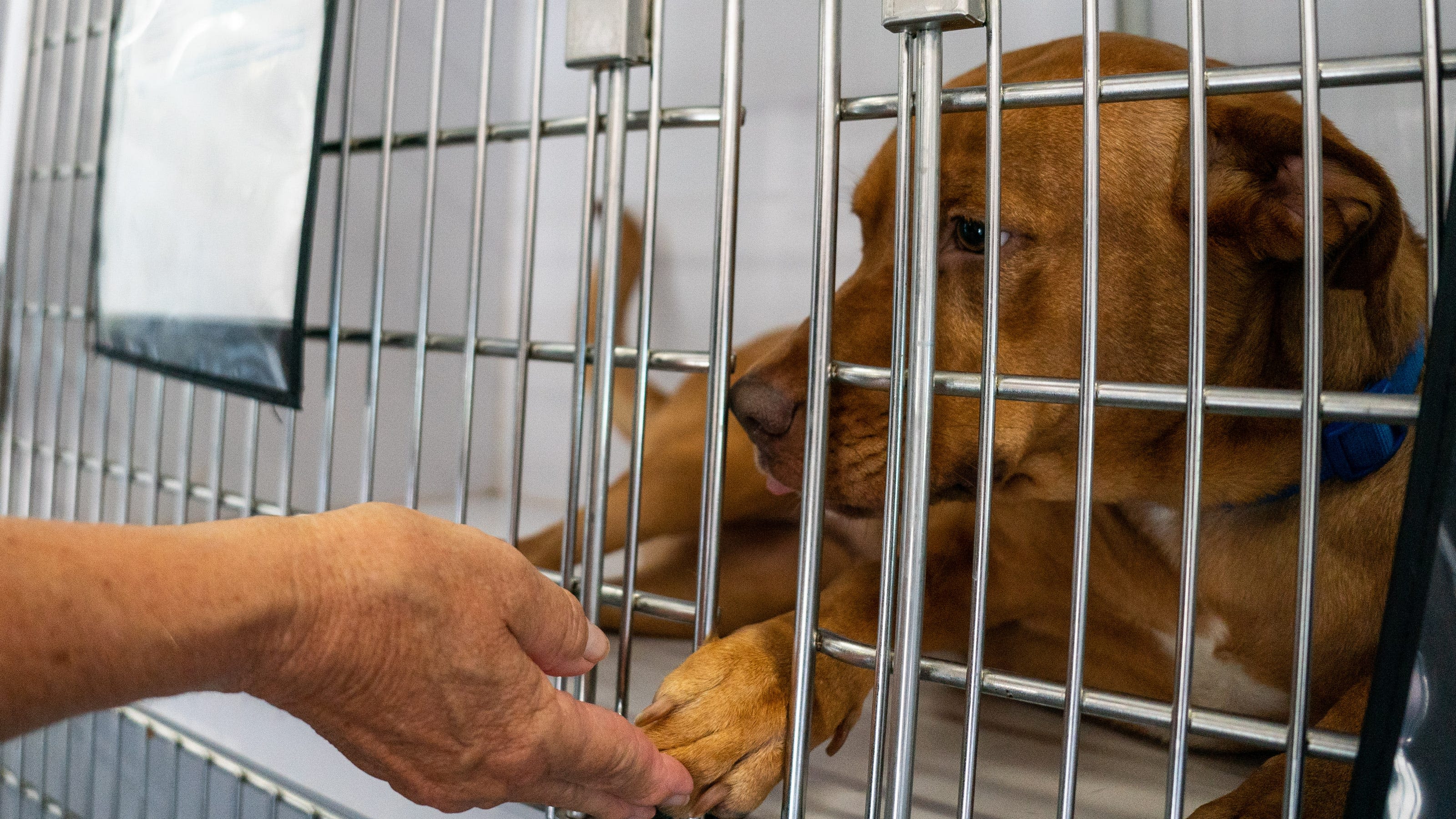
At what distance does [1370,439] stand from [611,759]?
2.38ft

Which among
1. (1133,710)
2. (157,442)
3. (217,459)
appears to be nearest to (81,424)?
(157,442)

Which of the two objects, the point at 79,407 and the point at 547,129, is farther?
the point at 79,407

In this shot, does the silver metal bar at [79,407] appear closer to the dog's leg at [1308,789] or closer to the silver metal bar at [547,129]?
the silver metal bar at [547,129]

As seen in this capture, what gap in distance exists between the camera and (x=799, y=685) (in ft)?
2.50

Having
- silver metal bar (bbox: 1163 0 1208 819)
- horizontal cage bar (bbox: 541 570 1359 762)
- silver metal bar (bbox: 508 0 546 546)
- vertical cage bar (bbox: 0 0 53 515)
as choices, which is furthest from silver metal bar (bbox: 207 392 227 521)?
silver metal bar (bbox: 1163 0 1208 819)

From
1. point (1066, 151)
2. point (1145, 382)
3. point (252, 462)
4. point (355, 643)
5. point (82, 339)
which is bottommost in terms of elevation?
point (355, 643)

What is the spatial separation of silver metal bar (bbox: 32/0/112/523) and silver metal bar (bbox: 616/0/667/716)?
119cm

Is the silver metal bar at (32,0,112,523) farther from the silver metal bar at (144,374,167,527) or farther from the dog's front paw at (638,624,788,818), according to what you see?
the dog's front paw at (638,624,788,818)

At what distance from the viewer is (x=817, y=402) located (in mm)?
754

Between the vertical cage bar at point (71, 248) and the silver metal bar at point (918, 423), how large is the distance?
4.85 ft

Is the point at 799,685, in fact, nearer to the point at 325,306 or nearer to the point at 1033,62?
the point at 1033,62

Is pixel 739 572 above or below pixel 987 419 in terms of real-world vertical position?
below

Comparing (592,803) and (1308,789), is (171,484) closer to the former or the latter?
(592,803)

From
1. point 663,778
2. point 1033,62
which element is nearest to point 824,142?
point 1033,62
